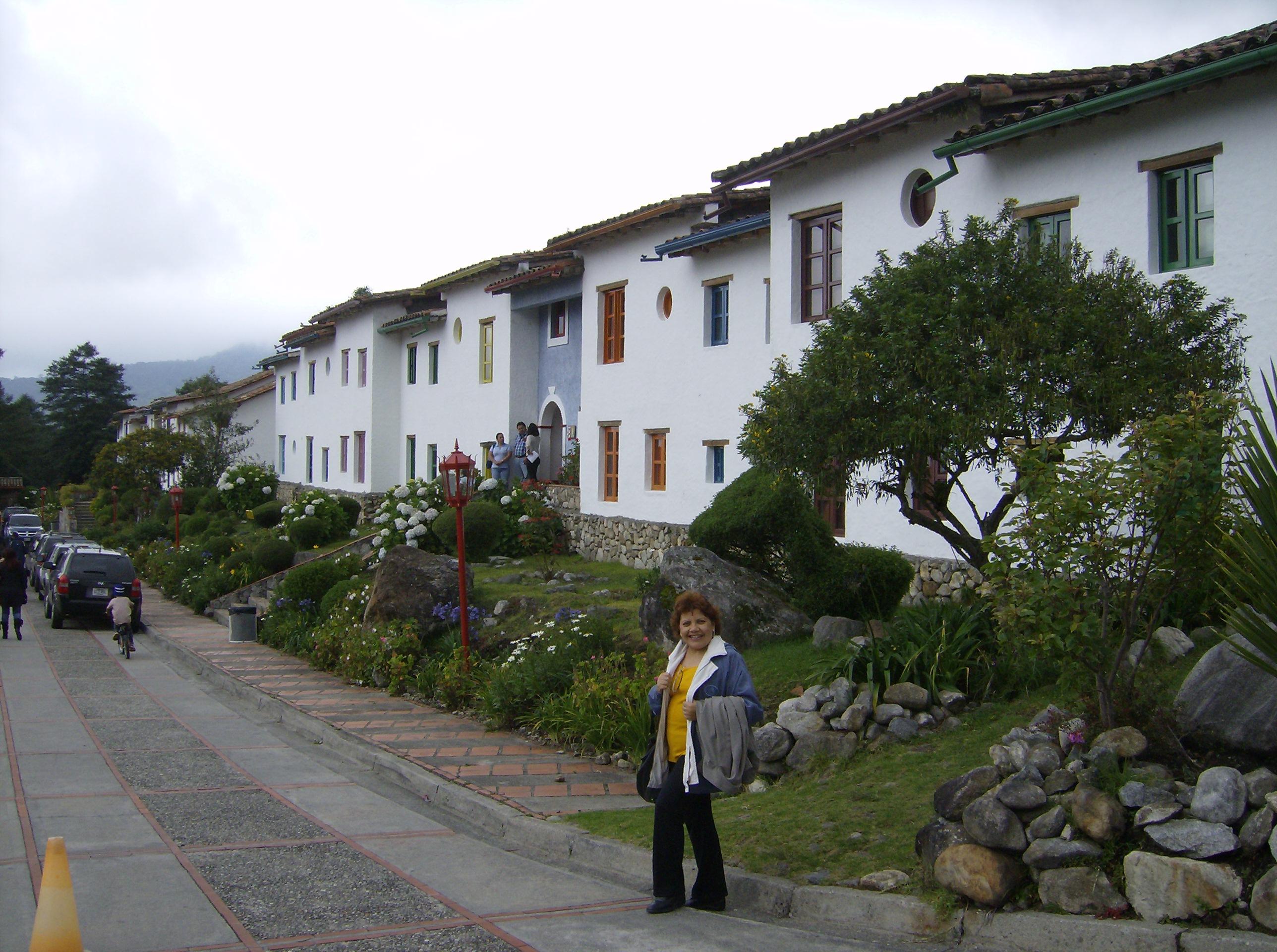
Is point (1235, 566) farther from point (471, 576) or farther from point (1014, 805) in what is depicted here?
point (471, 576)

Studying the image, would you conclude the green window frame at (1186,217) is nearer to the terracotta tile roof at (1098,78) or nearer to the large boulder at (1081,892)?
the terracotta tile roof at (1098,78)

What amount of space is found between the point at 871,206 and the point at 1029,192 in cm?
253

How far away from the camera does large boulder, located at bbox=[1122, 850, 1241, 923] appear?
4.91 m

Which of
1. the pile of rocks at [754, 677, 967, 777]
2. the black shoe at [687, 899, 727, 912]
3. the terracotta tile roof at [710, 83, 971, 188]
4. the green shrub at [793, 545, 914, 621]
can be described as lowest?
the black shoe at [687, 899, 727, 912]

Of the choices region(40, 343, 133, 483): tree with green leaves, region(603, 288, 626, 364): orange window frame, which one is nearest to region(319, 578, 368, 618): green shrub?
region(603, 288, 626, 364): orange window frame

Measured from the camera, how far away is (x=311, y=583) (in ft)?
68.8

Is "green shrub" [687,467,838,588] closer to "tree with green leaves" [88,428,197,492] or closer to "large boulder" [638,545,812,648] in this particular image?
"large boulder" [638,545,812,648]

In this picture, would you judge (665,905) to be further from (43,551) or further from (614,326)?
(43,551)

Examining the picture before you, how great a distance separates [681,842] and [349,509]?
28.1m

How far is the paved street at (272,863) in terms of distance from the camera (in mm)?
5781

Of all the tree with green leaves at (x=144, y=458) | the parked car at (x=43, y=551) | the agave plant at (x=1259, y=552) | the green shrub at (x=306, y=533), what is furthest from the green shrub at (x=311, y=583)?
the tree with green leaves at (x=144, y=458)

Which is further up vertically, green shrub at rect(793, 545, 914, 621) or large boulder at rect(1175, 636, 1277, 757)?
green shrub at rect(793, 545, 914, 621)

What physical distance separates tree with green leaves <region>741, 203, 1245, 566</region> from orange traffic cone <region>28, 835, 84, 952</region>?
5713 mm

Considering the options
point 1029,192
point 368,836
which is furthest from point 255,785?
point 1029,192
